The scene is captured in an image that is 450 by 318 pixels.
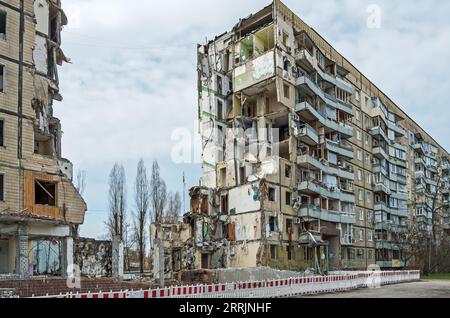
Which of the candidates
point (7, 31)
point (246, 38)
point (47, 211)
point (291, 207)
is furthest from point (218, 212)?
point (7, 31)

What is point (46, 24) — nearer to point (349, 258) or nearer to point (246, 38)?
point (246, 38)

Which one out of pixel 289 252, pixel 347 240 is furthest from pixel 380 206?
pixel 289 252

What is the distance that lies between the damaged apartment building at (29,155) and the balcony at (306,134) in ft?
82.2

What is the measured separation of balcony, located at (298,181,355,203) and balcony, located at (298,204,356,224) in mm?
1594

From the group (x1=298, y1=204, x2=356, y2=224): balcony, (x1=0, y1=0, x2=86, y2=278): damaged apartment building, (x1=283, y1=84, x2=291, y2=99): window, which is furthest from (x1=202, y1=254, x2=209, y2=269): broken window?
(x1=283, y1=84, x2=291, y2=99): window

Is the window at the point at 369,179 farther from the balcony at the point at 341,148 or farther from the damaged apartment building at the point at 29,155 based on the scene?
the damaged apartment building at the point at 29,155

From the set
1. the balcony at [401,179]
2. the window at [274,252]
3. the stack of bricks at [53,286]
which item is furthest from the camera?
the balcony at [401,179]

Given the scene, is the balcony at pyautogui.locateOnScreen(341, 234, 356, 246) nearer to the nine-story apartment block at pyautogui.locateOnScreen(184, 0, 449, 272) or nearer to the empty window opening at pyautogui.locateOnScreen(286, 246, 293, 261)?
the nine-story apartment block at pyautogui.locateOnScreen(184, 0, 449, 272)

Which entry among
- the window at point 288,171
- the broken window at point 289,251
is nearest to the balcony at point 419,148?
the window at point 288,171

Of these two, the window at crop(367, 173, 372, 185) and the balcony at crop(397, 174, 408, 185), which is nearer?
the window at crop(367, 173, 372, 185)

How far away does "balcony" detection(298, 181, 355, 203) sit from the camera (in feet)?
161

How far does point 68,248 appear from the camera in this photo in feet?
97.3

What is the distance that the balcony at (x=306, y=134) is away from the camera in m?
49.8

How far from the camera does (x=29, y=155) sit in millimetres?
28672
